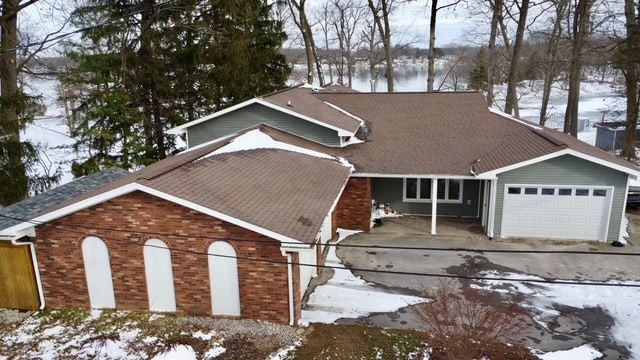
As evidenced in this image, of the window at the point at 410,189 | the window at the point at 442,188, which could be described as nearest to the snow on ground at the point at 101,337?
the window at the point at 410,189

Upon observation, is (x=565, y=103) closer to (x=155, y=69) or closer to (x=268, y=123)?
(x=268, y=123)

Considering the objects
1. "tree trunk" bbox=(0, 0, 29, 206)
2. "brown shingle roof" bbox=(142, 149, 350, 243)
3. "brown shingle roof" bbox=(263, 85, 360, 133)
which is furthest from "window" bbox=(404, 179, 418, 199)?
"tree trunk" bbox=(0, 0, 29, 206)

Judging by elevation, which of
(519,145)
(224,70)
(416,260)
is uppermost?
(224,70)

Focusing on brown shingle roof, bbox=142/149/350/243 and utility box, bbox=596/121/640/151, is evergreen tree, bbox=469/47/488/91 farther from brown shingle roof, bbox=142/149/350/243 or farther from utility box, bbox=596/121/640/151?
brown shingle roof, bbox=142/149/350/243

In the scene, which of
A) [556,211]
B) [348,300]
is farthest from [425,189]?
[348,300]

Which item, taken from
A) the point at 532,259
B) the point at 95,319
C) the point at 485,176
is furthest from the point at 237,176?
the point at 532,259

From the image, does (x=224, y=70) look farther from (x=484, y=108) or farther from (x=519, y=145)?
(x=519, y=145)

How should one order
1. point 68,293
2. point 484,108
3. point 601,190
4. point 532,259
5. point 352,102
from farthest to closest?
point 352,102 → point 484,108 → point 601,190 → point 532,259 → point 68,293
